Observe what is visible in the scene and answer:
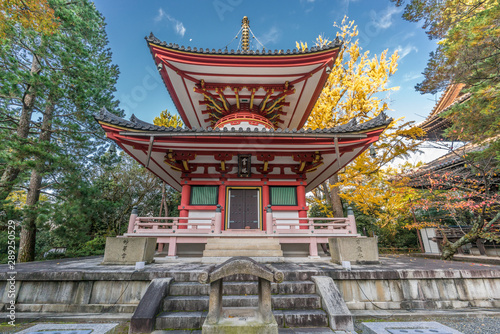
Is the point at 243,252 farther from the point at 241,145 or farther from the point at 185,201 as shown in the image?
the point at 241,145

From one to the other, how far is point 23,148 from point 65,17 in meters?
6.50

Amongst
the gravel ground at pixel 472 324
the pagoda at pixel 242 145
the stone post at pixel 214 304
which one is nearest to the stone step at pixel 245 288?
the gravel ground at pixel 472 324

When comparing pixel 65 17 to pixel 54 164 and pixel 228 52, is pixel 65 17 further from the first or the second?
pixel 228 52

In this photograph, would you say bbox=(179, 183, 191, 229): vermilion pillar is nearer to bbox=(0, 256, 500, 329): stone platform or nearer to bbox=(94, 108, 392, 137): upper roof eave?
bbox=(94, 108, 392, 137): upper roof eave

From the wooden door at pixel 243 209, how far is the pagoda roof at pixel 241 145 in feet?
2.83

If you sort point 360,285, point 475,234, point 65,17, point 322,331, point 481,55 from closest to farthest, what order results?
point 322,331
point 360,285
point 481,55
point 475,234
point 65,17

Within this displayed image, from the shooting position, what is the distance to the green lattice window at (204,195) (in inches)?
343

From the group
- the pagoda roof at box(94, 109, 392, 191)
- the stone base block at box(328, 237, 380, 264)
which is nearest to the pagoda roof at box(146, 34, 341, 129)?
the pagoda roof at box(94, 109, 392, 191)

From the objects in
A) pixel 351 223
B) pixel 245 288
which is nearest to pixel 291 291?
pixel 245 288

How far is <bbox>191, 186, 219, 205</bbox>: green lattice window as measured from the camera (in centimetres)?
872

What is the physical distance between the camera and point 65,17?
32.1ft

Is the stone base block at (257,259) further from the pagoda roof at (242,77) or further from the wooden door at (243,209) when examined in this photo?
the pagoda roof at (242,77)

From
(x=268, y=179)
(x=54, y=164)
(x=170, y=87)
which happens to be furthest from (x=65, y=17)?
(x=268, y=179)

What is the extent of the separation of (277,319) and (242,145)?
530 centimetres
